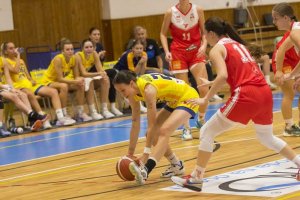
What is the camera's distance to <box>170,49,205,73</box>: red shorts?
10.8 m

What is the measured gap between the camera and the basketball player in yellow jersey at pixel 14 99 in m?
12.8

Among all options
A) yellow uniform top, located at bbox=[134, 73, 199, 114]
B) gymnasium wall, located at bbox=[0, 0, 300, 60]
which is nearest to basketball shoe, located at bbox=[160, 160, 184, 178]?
yellow uniform top, located at bbox=[134, 73, 199, 114]

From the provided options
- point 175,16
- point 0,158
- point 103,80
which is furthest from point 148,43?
point 0,158

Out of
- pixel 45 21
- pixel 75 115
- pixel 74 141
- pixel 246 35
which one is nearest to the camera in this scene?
pixel 74 141

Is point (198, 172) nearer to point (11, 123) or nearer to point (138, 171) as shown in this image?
point (138, 171)

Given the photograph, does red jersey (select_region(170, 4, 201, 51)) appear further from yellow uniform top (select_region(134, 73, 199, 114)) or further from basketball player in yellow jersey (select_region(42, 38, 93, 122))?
basketball player in yellow jersey (select_region(42, 38, 93, 122))

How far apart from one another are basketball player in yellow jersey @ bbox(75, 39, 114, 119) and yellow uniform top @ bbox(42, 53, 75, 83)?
7.0 inches

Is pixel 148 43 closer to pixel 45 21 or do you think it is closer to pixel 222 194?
pixel 45 21

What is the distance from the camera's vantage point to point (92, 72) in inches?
568

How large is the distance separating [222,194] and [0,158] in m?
4.79

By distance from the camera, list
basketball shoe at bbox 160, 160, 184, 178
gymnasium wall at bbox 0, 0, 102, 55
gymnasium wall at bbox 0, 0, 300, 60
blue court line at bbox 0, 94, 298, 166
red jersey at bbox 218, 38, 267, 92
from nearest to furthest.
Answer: red jersey at bbox 218, 38, 267, 92, basketball shoe at bbox 160, 160, 184, 178, blue court line at bbox 0, 94, 298, 166, gymnasium wall at bbox 0, 0, 102, 55, gymnasium wall at bbox 0, 0, 300, 60

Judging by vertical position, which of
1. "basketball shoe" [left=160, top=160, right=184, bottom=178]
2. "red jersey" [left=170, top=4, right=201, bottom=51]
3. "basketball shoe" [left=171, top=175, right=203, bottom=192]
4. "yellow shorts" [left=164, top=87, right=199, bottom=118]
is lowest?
"basketball shoe" [left=160, top=160, right=184, bottom=178]

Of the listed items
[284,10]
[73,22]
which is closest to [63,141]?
[284,10]

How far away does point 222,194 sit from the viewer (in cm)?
666
